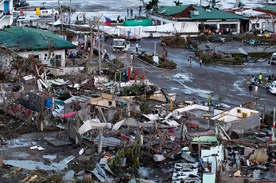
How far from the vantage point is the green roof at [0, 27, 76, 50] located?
34.3 meters

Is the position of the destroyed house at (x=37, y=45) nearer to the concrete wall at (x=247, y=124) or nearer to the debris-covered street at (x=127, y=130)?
the debris-covered street at (x=127, y=130)

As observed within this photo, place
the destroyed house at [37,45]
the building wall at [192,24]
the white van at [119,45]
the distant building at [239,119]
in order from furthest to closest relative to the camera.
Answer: the building wall at [192,24], the white van at [119,45], the destroyed house at [37,45], the distant building at [239,119]

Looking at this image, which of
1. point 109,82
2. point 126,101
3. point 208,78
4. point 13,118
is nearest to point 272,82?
point 208,78

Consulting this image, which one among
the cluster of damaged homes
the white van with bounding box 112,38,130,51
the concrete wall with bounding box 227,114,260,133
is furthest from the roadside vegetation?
the concrete wall with bounding box 227,114,260,133

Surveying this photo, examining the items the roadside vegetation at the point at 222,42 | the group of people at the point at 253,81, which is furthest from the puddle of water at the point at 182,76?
the roadside vegetation at the point at 222,42

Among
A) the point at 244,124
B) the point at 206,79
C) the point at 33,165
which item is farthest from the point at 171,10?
the point at 33,165

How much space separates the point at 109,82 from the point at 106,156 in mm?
10369

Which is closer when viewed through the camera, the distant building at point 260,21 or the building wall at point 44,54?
the building wall at point 44,54

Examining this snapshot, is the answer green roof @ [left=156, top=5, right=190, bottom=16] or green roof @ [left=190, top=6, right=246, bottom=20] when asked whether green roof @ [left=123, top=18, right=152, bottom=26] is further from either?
green roof @ [left=190, top=6, right=246, bottom=20]

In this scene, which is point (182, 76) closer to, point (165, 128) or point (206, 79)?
point (206, 79)

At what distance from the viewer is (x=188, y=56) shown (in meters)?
42.2

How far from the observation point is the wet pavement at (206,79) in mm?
30688

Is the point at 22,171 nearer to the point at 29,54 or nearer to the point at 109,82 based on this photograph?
the point at 109,82

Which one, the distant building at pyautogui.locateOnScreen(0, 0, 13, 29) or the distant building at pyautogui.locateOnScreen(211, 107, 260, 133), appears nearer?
the distant building at pyautogui.locateOnScreen(211, 107, 260, 133)
